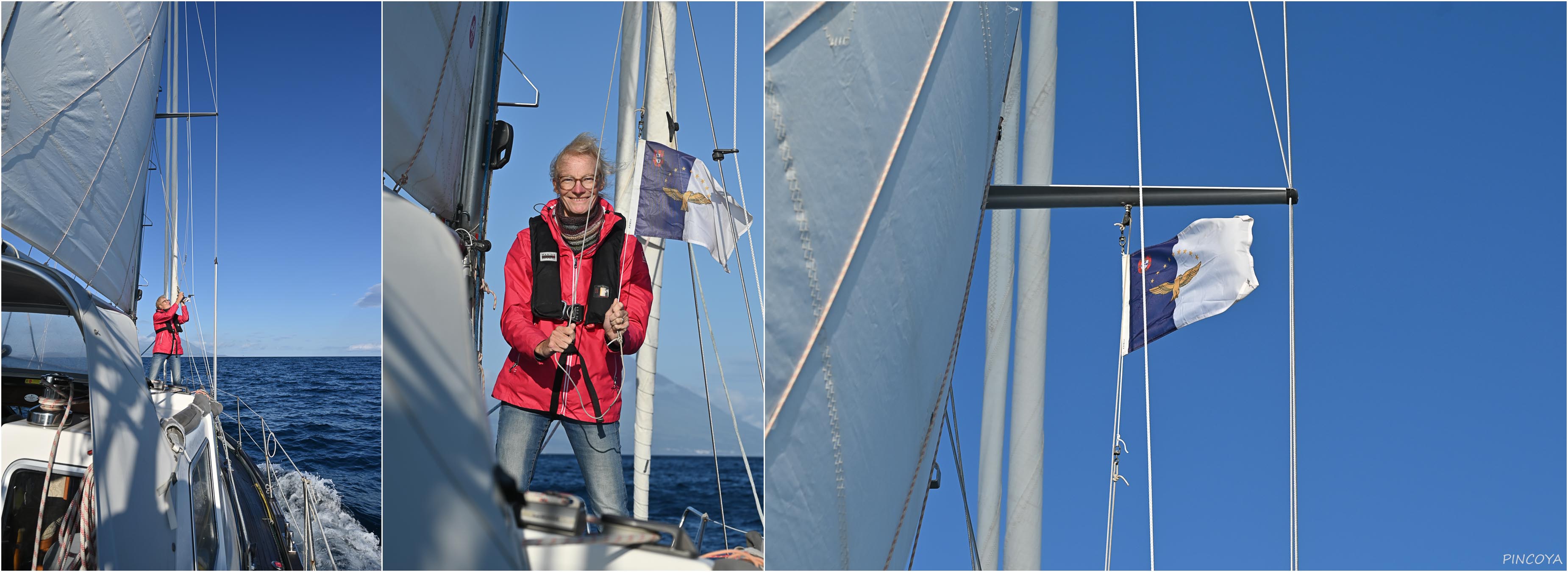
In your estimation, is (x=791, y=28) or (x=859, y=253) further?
(x=859, y=253)

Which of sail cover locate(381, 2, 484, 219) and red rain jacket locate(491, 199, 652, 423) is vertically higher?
sail cover locate(381, 2, 484, 219)

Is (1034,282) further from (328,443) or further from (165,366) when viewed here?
(328,443)

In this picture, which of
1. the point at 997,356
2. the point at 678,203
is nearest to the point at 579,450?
the point at 678,203

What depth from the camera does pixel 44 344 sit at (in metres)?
4.77

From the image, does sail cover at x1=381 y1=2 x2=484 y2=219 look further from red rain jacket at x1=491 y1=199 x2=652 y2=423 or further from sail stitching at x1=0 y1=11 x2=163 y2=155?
sail stitching at x1=0 y1=11 x2=163 y2=155

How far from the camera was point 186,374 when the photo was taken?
436 inches

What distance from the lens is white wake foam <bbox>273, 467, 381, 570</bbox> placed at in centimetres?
758

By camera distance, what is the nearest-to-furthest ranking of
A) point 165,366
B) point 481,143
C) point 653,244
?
1. point 481,143
2. point 653,244
3. point 165,366

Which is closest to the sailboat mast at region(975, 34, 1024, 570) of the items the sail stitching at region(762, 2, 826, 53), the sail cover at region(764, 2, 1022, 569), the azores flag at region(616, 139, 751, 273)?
the azores flag at region(616, 139, 751, 273)

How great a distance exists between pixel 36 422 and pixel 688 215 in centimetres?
319

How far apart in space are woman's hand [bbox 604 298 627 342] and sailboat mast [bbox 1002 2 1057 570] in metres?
4.29

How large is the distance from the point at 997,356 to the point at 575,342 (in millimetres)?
4321

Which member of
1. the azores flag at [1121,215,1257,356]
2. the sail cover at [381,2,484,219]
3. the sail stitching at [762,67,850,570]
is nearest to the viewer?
the sail cover at [381,2,484,219]

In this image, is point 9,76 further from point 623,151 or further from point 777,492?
point 777,492
